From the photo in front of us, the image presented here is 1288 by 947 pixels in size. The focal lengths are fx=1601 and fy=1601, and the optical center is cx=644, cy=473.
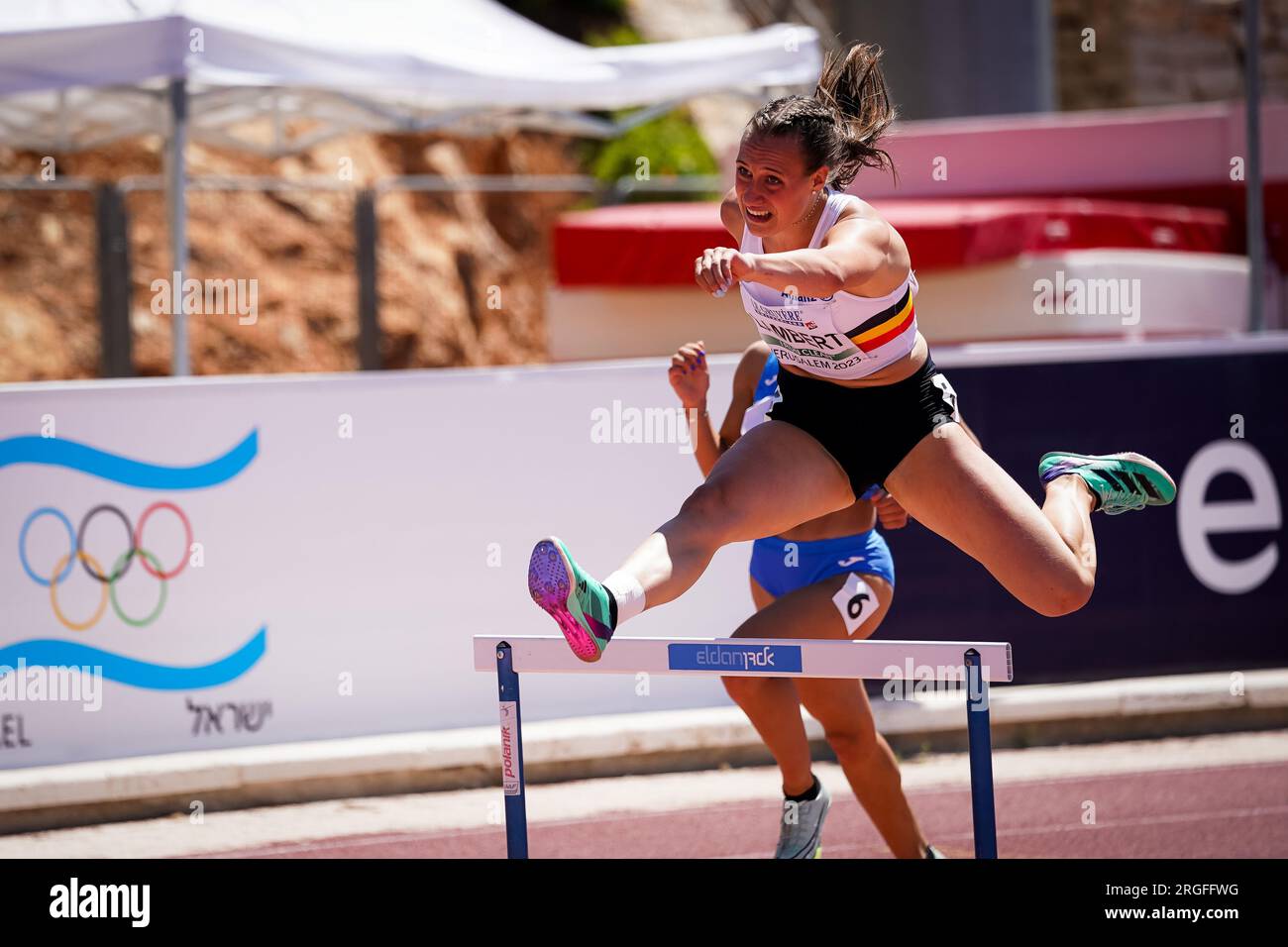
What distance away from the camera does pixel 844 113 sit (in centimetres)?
497

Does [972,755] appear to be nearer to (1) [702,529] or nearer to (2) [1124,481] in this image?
(1) [702,529]

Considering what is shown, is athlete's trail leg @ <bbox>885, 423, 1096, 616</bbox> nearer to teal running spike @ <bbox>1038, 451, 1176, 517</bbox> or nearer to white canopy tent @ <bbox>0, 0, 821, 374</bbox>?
teal running spike @ <bbox>1038, 451, 1176, 517</bbox>

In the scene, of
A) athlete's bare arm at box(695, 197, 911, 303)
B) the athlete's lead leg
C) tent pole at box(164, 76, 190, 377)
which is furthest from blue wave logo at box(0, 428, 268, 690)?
athlete's bare arm at box(695, 197, 911, 303)

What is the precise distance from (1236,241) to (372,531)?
9.54 metres

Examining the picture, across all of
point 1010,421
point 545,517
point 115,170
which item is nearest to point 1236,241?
point 1010,421

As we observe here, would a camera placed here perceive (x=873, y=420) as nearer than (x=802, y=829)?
Yes

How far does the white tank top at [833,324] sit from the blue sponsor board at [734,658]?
35.3 inches

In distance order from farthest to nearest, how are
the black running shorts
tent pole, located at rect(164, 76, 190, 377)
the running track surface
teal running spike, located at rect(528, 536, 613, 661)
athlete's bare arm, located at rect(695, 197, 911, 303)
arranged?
tent pole, located at rect(164, 76, 190, 377) → the running track surface → the black running shorts → teal running spike, located at rect(528, 536, 613, 661) → athlete's bare arm, located at rect(695, 197, 911, 303)

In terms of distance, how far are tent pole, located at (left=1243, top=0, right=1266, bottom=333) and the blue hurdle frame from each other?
21.3 feet

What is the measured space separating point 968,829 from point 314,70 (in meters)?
6.13

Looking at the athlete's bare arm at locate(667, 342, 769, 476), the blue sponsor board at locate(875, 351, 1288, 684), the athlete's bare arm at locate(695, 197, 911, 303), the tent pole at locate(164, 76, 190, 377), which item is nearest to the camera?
the athlete's bare arm at locate(695, 197, 911, 303)

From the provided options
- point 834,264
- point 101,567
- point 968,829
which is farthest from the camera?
point 101,567

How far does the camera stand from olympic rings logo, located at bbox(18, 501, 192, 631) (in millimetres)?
7355

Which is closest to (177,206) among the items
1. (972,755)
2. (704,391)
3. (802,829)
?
(704,391)
